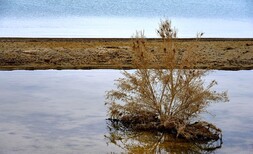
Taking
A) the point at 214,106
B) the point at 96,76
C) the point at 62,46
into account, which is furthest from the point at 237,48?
the point at 214,106

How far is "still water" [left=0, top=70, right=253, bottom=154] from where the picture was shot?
41.7 feet

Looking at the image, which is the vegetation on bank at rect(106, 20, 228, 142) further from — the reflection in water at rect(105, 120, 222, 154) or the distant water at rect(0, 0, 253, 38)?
the distant water at rect(0, 0, 253, 38)

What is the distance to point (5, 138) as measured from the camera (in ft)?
42.3

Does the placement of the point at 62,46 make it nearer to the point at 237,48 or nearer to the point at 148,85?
the point at 237,48

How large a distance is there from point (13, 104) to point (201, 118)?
424cm

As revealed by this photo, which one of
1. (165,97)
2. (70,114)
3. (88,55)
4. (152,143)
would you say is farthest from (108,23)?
(152,143)

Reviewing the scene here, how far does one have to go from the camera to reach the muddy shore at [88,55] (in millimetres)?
22969

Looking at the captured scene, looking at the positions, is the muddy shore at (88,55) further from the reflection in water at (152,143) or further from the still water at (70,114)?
the reflection in water at (152,143)

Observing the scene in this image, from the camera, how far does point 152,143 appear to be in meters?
13.1

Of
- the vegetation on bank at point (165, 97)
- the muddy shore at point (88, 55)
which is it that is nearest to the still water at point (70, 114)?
the vegetation on bank at point (165, 97)

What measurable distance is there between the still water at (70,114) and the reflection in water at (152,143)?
0.06 meters

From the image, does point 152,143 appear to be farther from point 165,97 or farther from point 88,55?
point 88,55

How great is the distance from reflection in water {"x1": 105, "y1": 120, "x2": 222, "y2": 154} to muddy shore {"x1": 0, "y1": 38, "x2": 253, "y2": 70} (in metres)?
8.07

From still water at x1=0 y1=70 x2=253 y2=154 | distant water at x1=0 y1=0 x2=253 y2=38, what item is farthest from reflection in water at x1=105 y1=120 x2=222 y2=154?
distant water at x1=0 y1=0 x2=253 y2=38
